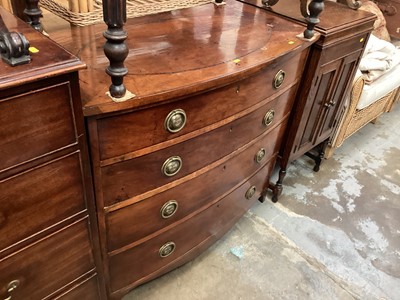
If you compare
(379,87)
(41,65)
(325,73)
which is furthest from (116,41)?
(379,87)

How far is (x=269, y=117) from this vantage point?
1415 millimetres

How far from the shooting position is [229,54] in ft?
3.71

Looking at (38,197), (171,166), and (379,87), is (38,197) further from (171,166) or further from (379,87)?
(379,87)

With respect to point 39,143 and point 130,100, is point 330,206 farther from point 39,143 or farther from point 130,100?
point 39,143

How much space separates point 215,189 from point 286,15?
0.82 m

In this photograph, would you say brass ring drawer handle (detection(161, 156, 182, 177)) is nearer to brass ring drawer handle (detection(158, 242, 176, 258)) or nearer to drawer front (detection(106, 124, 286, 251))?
drawer front (detection(106, 124, 286, 251))

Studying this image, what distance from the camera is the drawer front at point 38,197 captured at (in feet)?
2.42

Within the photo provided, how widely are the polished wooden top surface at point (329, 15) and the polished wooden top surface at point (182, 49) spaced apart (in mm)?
86

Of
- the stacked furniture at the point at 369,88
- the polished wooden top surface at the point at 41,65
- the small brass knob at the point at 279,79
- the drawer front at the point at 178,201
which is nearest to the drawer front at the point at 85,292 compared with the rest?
the drawer front at the point at 178,201

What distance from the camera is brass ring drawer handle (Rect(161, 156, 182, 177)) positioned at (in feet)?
3.50

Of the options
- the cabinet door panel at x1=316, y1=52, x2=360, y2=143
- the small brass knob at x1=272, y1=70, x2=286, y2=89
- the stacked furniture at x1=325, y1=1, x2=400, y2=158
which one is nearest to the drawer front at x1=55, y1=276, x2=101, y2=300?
the small brass knob at x1=272, y1=70, x2=286, y2=89

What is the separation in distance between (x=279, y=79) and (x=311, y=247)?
0.94 m

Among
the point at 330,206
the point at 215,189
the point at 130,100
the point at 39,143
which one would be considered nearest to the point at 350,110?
the point at 330,206

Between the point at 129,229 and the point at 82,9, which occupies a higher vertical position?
the point at 82,9
